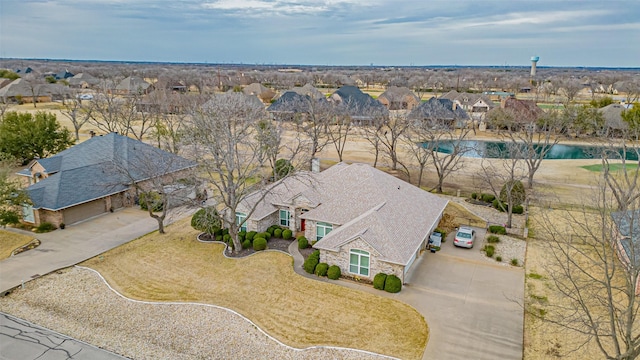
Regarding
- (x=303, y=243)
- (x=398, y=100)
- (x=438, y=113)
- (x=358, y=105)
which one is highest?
(x=398, y=100)

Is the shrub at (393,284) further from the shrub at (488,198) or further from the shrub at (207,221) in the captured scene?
the shrub at (488,198)

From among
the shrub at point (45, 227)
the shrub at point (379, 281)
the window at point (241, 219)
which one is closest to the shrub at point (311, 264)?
the shrub at point (379, 281)

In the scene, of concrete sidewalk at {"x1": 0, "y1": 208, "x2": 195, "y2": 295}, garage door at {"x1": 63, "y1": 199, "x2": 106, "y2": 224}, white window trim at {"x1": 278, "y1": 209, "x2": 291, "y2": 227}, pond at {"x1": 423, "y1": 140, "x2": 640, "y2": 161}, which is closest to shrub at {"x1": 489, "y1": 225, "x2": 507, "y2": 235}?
white window trim at {"x1": 278, "y1": 209, "x2": 291, "y2": 227}

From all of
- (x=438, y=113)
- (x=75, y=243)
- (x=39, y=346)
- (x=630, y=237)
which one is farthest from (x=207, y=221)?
(x=438, y=113)

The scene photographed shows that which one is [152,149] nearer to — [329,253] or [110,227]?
[110,227]

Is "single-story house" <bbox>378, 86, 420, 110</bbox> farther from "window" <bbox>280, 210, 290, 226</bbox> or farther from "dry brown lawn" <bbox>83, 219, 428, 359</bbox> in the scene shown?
"dry brown lawn" <bbox>83, 219, 428, 359</bbox>

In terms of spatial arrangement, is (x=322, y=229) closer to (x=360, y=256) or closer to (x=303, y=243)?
(x=303, y=243)

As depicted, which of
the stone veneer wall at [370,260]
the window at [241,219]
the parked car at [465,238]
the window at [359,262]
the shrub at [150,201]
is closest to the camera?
the stone veneer wall at [370,260]
